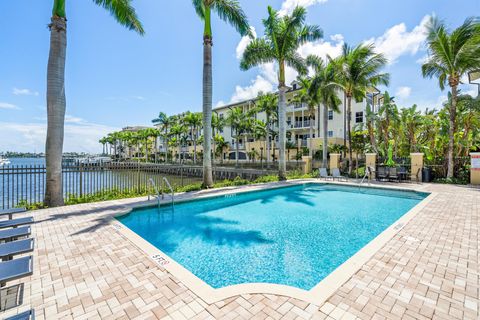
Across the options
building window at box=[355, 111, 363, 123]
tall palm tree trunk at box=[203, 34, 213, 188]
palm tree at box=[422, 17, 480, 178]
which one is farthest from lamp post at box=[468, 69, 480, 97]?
building window at box=[355, 111, 363, 123]

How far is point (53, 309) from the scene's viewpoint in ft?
8.71

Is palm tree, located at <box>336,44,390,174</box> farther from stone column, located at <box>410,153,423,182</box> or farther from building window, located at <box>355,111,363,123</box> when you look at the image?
building window, located at <box>355,111,363,123</box>

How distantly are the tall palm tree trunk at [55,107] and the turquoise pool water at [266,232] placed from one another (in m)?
3.39

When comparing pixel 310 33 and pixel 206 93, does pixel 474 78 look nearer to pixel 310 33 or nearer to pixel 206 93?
pixel 310 33

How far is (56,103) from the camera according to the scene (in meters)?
7.82

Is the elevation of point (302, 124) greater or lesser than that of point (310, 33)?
lesser

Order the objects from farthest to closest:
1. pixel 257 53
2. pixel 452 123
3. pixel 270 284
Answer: pixel 257 53 → pixel 452 123 → pixel 270 284

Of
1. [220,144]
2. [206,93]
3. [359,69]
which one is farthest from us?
[220,144]

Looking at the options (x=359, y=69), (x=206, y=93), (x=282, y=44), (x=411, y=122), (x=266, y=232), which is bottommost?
(x=266, y=232)

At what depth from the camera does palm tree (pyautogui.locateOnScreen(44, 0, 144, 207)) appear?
7785 mm

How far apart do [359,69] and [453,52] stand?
17.4 ft

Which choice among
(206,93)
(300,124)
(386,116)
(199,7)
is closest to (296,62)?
(199,7)

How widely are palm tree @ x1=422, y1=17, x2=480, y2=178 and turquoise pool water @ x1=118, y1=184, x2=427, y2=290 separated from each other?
8849 mm

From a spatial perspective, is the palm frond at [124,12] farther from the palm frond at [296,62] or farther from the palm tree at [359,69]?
the palm tree at [359,69]
